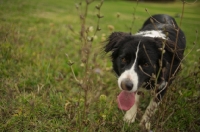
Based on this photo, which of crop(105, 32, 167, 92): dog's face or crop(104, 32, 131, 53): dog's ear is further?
crop(104, 32, 131, 53): dog's ear

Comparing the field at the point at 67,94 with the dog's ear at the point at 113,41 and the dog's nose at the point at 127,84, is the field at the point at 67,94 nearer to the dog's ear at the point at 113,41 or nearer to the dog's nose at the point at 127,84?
→ the dog's ear at the point at 113,41

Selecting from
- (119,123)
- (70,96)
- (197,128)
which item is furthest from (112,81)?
(197,128)

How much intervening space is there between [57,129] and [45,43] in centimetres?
312

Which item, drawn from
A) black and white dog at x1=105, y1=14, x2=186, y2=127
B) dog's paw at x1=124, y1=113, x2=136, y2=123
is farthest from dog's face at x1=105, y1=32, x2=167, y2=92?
dog's paw at x1=124, y1=113, x2=136, y2=123

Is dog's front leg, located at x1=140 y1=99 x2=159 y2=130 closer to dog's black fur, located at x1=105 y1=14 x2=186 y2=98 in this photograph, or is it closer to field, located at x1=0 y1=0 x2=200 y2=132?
field, located at x1=0 y1=0 x2=200 y2=132

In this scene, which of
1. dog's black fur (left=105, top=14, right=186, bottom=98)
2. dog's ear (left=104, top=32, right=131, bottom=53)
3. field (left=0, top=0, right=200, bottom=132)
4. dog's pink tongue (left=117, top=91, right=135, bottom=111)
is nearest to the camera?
field (left=0, top=0, right=200, bottom=132)

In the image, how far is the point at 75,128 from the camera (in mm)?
2227

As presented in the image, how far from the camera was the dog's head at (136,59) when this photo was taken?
2471mm

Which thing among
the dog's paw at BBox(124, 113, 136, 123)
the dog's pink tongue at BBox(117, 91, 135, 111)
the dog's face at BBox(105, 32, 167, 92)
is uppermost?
the dog's face at BBox(105, 32, 167, 92)

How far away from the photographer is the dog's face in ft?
8.09

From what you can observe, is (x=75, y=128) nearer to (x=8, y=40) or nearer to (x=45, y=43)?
(x=8, y=40)

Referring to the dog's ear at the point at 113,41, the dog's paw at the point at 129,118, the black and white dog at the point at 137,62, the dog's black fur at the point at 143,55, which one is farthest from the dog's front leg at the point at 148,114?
the dog's ear at the point at 113,41

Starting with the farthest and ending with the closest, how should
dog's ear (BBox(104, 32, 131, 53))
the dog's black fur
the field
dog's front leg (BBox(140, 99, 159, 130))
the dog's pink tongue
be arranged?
dog's ear (BBox(104, 32, 131, 53))
the dog's pink tongue
the dog's black fur
the field
dog's front leg (BBox(140, 99, 159, 130))

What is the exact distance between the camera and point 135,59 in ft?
8.72
